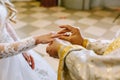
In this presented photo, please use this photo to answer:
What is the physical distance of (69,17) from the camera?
389cm

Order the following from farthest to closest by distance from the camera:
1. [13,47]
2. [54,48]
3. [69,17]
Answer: [69,17], [13,47], [54,48]

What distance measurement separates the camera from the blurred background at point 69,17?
3307mm

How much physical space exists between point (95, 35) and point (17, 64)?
183 centimetres

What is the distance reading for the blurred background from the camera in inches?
130

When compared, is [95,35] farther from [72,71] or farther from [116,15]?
[72,71]

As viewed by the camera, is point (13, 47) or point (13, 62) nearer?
point (13, 47)

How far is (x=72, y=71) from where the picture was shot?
3.12 feet

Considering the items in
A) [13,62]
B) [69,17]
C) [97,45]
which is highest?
[97,45]

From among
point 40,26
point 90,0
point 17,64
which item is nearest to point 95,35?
point 40,26

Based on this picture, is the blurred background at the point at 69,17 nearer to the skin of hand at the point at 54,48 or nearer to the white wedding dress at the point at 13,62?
the white wedding dress at the point at 13,62

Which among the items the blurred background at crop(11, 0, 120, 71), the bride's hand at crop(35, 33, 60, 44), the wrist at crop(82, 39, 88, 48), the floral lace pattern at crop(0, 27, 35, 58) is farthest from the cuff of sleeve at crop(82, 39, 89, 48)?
the blurred background at crop(11, 0, 120, 71)

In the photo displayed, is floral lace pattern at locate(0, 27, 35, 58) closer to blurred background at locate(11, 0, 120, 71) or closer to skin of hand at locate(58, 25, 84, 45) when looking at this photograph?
skin of hand at locate(58, 25, 84, 45)

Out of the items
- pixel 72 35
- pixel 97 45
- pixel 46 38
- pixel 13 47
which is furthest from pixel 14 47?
pixel 97 45

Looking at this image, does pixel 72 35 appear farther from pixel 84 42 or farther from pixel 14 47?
pixel 14 47
